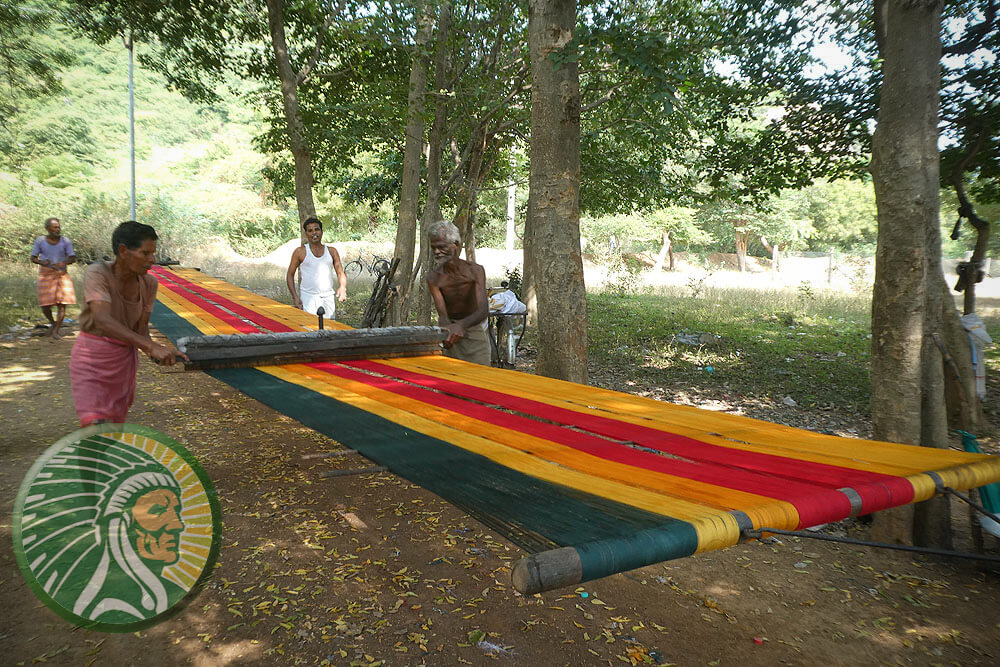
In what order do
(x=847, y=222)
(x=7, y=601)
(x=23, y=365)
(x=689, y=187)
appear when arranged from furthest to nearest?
(x=847, y=222), (x=689, y=187), (x=23, y=365), (x=7, y=601)

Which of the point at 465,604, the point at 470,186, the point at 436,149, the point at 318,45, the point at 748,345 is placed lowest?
the point at 465,604

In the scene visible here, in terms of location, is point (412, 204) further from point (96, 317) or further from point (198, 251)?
point (198, 251)

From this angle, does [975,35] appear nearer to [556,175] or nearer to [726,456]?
[556,175]

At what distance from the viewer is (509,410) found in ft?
9.50

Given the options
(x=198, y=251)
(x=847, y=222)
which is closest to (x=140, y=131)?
(x=198, y=251)

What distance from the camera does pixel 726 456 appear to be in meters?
2.11

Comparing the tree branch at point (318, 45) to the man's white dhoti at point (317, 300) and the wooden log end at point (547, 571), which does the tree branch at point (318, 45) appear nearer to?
the man's white dhoti at point (317, 300)

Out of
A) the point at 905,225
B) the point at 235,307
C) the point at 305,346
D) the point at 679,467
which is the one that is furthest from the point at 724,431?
the point at 235,307

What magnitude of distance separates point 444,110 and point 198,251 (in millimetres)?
19744

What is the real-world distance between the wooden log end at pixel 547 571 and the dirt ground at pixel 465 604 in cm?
113

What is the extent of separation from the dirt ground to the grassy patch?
3.05m

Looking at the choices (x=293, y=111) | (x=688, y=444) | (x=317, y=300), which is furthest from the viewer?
(x=293, y=111)

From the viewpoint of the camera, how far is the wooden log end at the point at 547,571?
136 centimetres

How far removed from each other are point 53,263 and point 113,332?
669cm
